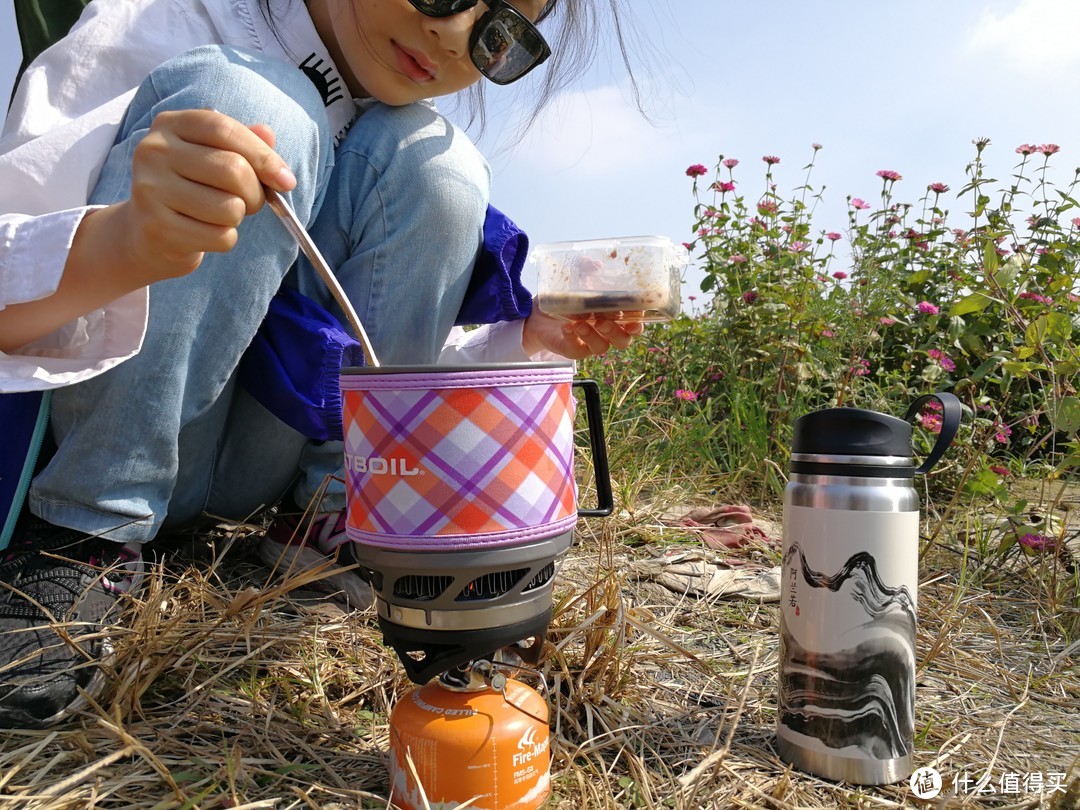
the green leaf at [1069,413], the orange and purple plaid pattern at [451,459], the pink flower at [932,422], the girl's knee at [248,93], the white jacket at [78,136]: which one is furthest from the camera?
the pink flower at [932,422]

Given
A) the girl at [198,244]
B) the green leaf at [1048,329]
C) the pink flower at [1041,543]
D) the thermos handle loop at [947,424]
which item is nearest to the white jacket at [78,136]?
the girl at [198,244]

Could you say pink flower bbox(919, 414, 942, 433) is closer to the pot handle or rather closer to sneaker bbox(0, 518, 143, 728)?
the pot handle

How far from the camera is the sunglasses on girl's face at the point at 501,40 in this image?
3.98 ft

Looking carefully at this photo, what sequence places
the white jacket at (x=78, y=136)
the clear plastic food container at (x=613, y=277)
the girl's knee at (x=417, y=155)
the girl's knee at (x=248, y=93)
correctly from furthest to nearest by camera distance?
the girl's knee at (x=417, y=155)
the clear plastic food container at (x=613, y=277)
the girl's knee at (x=248, y=93)
the white jacket at (x=78, y=136)

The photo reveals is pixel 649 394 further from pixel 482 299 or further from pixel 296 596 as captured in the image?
pixel 296 596

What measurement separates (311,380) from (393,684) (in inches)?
17.9

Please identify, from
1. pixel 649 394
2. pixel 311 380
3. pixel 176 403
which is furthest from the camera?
pixel 649 394

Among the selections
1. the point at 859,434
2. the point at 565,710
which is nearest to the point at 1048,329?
the point at 859,434

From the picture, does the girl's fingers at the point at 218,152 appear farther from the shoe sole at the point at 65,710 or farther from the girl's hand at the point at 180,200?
the shoe sole at the point at 65,710

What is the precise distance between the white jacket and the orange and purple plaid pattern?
0.39 metres

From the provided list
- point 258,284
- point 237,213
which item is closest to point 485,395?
point 237,213

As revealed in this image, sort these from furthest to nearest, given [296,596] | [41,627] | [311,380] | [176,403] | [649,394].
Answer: [649,394], [296,596], [311,380], [176,403], [41,627]

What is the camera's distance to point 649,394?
9.39 feet

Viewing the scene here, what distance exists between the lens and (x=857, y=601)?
3.07ft
